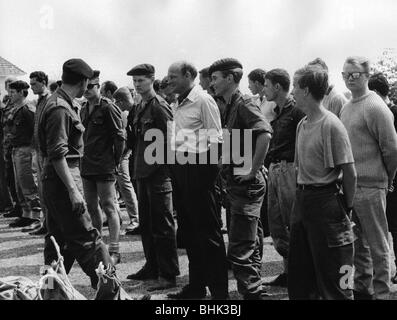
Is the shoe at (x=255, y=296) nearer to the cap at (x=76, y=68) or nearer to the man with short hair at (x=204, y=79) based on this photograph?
the cap at (x=76, y=68)

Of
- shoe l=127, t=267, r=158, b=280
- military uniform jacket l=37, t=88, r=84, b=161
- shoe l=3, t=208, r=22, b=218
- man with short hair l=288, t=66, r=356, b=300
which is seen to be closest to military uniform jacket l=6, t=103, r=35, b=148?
shoe l=3, t=208, r=22, b=218

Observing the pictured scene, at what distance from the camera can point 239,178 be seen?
199 inches

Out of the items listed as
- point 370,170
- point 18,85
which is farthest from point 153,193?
point 18,85

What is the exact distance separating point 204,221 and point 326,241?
1444mm

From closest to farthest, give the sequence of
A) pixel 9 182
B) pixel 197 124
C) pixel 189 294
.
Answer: pixel 197 124
pixel 189 294
pixel 9 182

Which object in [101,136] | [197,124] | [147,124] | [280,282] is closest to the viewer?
[197,124]

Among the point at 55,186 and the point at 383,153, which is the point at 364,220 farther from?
the point at 55,186

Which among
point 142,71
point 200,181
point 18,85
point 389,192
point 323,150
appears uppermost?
point 18,85

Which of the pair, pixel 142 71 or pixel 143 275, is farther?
pixel 142 71

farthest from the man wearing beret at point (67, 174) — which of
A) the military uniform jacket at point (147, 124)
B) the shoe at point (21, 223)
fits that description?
the shoe at point (21, 223)

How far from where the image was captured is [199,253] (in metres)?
5.39

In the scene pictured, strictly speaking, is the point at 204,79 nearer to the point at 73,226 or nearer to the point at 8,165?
the point at 73,226

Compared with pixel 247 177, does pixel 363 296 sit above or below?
below
